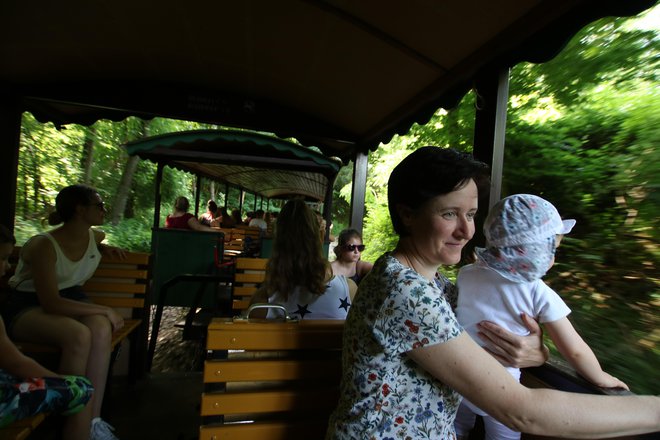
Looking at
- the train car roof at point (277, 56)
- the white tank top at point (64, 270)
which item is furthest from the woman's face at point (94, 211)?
the train car roof at point (277, 56)

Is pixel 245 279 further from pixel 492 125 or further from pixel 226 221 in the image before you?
pixel 226 221

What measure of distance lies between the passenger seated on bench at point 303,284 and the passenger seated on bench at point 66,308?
3.55 ft

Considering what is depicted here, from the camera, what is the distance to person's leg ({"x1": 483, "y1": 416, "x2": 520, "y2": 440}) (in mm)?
1454

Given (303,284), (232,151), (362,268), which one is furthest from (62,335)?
(232,151)

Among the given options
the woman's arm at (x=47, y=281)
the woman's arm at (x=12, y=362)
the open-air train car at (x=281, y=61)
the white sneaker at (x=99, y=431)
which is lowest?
the white sneaker at (x=99, y=431)

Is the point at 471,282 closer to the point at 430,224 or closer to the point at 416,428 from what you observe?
the point at 430,224

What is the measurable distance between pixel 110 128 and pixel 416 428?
17206 mm

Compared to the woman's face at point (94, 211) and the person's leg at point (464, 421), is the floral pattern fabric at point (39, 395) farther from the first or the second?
the person's leg at point (464, 421)

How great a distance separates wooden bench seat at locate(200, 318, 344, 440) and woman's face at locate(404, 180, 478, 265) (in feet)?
2.25

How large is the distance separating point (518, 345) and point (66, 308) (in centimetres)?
260

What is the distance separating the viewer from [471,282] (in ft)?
4.91

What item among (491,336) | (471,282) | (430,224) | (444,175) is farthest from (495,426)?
(444,175)

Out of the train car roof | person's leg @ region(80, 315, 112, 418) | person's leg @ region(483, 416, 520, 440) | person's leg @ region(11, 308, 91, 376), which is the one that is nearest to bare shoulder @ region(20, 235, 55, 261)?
person's leg @ region(11, 308, 91, 376)

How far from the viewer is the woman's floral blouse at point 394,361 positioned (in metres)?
0.94
